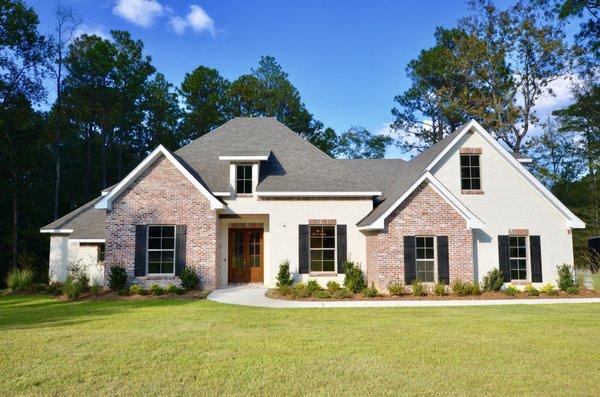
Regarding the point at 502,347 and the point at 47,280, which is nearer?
the point at 502,347

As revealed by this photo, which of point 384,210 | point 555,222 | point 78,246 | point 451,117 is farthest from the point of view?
point 451,117

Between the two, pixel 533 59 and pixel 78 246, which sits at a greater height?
pixel 533 59

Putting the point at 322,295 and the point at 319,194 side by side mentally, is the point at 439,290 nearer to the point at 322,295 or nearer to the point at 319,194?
the point at 322,295

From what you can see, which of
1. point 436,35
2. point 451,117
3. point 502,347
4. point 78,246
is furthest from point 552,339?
point 436,35

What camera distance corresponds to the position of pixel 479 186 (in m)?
18.6

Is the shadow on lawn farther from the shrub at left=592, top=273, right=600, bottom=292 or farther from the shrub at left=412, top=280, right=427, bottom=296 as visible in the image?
the shrub at left=592, top=273, right=600, bottom=292

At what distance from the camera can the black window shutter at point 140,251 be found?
55.2 ft

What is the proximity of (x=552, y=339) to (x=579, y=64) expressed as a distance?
2710cm

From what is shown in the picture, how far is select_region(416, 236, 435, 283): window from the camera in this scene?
54.0ft

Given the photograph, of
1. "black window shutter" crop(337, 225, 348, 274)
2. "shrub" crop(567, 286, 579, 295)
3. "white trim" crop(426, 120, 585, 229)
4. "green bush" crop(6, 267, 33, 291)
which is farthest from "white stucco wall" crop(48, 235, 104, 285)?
"shrub" crop(567, 286, 579, 295)

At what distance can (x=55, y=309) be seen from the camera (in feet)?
43.0

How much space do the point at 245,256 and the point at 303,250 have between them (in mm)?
2952

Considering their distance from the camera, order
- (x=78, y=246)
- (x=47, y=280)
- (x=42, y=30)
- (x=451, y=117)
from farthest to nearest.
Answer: (x=451, y=117) → (x=42, y=30) → (x=47, y=280) → (x=78, y=246)

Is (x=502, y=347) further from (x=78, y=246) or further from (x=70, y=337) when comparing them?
(x=78, y=246)
